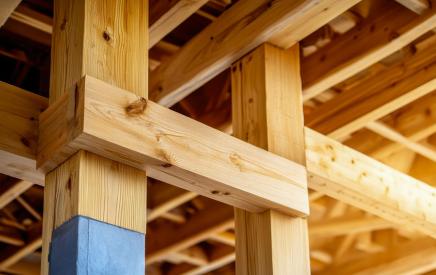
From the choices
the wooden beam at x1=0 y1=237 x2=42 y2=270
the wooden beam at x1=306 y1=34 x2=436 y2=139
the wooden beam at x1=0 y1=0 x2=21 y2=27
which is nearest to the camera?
the wooden beam at x1=0 y1=0 x2=21 y2=27

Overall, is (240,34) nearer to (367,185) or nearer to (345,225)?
(367,185)

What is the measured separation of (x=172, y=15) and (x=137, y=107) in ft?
3.39

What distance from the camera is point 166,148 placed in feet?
9.46

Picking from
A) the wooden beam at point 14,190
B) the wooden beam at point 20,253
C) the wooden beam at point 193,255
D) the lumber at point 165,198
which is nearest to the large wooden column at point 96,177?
the wooden beam at point 14,190

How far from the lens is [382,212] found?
3926 mm

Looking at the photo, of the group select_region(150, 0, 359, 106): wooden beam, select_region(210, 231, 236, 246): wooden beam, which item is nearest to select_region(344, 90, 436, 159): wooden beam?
select_region(210, 231, 236, 246): wooden beam

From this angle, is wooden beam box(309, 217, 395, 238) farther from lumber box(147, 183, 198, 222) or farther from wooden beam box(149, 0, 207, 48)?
wooden beam box(149, 0, 207, 48)

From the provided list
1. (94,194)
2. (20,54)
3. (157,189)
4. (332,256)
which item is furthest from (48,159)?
(332,256)

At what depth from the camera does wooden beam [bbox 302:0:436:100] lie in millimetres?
3799

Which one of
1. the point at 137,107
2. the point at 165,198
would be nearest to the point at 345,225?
the point at 165,198

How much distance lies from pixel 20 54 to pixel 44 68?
6.4 inches

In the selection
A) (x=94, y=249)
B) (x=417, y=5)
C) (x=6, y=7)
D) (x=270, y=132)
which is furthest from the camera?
(x=417, y=5)

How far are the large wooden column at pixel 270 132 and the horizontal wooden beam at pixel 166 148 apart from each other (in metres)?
0.09

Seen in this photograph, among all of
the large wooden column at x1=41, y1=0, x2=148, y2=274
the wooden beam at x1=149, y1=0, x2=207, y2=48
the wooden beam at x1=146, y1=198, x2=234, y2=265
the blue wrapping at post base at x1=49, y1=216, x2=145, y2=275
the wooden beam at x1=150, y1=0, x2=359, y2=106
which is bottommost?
the blue wrapping at post base at x1=49, y1=216, x2=145, y2=275
